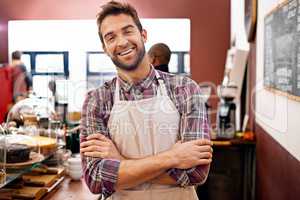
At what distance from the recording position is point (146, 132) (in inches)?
54.7

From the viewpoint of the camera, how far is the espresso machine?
3426mm

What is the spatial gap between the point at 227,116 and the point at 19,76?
3.25 meters

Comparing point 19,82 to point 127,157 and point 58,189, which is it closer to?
point 58,189

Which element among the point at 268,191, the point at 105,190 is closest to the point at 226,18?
the point at 268,191

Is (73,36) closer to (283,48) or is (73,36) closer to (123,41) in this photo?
(283,48)

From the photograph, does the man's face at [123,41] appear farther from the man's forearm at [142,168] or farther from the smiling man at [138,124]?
the man's forearm at [142,168]

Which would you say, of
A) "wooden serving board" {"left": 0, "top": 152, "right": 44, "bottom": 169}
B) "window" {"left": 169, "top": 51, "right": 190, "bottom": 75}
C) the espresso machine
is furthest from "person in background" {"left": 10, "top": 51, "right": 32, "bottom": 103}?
"wooden serving board" {"left": 0, "top": 152, "right": 44, "bottom": 169}

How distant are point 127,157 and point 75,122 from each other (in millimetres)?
1446

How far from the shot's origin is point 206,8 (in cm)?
561

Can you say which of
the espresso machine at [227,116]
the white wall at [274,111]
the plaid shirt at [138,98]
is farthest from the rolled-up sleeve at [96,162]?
the espresso machine at [227,116]

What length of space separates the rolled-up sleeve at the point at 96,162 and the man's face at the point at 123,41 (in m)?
0.16

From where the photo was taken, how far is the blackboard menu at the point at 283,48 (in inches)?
73.4

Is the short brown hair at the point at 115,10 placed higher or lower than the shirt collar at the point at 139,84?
higher

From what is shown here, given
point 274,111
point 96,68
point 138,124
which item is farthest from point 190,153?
point 96,68
